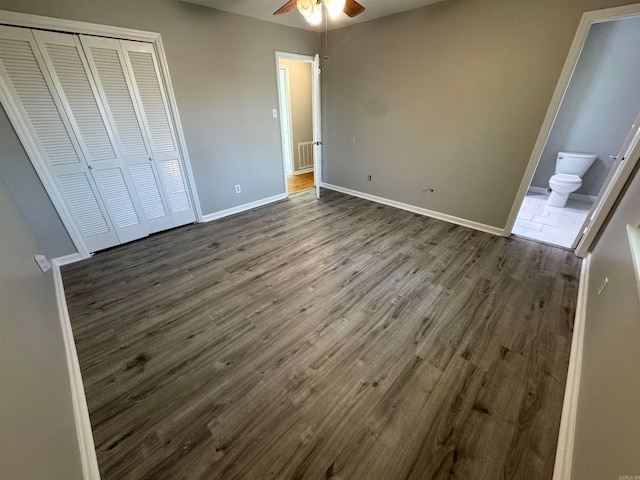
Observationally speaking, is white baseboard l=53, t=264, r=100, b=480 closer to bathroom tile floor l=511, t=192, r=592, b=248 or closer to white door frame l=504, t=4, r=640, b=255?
white door frame l=504, t=4, r=640, b=255

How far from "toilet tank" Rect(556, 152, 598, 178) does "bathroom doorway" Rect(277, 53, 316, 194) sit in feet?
13.5

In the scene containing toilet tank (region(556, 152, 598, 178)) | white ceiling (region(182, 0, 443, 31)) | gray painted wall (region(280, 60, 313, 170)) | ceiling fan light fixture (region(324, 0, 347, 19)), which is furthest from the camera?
gray painted wall (region(280, 60, 313, 170))

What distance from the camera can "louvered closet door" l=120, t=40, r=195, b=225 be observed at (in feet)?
8.91

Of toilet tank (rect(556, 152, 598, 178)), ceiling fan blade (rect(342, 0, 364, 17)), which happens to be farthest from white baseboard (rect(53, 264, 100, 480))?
toilet tank (rect(556, 152, 598, 178))

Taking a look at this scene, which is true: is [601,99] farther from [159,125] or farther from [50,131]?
[50,131]

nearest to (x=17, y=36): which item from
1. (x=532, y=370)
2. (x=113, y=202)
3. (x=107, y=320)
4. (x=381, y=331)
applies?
(x=113, y=202)

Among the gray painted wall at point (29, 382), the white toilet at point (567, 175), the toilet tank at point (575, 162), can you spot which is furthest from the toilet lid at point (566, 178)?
the gray painted wall at point (29, 382)

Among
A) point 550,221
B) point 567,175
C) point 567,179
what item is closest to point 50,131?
point 550,221

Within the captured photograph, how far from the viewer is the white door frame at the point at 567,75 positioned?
2.10 metres

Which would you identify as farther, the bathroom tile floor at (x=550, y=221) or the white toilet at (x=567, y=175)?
the white toilet at (x=567, y=175)

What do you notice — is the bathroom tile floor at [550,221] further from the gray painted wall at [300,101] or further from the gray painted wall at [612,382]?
the gray painted wall at [300,101]

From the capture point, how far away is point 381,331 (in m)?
1.93

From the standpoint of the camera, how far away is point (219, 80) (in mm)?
3281

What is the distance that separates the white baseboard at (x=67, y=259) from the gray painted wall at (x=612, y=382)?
13.6 feet
